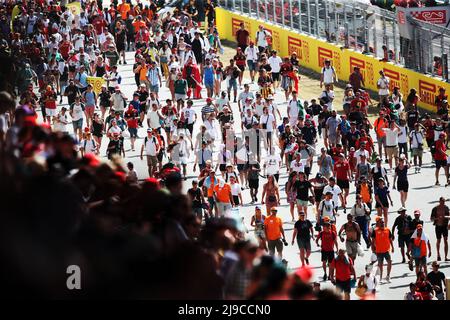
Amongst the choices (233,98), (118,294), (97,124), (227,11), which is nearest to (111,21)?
(227,11)

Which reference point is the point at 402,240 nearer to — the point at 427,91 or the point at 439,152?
the point at 439,152

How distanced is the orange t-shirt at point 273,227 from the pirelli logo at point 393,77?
16157mm

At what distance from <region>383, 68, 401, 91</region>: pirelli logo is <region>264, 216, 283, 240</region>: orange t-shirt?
1616cm

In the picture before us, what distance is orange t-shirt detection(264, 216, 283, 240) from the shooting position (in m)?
25.3

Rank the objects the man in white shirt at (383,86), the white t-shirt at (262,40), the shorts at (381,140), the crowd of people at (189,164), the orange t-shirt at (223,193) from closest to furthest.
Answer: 1. the crowd of people at (189,164)
2. the orange t-shirt at (223,193)
3. the shorts at (381,140)
4. the man in white shirt at (383,86)
5. the white t-shirt at (262,40)

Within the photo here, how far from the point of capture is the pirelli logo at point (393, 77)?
40625 millimetres

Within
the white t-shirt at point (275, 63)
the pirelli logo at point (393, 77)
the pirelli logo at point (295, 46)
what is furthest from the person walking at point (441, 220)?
the pirelli logo at point (295, 46)

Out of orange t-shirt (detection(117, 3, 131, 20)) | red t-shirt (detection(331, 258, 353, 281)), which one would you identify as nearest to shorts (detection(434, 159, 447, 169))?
red t-shirt (detection(331, 258, 353, 281))

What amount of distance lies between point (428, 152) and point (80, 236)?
26.0m

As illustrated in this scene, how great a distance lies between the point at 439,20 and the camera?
41.5m

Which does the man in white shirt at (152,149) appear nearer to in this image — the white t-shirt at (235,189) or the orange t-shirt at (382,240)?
the white t-shirt at (235,189)

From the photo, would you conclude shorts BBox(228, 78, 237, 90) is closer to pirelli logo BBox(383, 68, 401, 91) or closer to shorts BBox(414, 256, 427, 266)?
pirelli logo BBox(383, 68, 401, 91)
